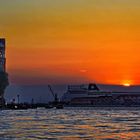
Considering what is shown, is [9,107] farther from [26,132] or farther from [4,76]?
[26,132]

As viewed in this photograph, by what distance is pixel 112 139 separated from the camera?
50031 mm

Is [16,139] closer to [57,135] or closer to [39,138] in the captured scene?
[39,138]

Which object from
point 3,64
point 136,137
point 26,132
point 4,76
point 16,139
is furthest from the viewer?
point 3,64

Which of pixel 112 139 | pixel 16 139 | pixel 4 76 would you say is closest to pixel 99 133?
pixel 112 139

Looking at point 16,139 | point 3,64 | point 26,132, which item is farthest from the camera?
point 3,64

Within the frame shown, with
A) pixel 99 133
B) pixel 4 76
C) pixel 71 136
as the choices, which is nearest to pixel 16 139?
pixel 71 136

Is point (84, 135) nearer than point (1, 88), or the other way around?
point (84, 135)

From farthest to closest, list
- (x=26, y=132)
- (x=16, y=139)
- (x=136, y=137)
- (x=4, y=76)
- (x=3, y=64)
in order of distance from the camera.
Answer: (x=3, y=64), (x=4, y=76), (x=26, y=132), (x=136, y=137), (x=16, y=139)

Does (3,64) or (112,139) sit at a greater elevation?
(3,64)

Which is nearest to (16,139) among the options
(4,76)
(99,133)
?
(99,133)

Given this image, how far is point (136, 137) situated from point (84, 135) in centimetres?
542

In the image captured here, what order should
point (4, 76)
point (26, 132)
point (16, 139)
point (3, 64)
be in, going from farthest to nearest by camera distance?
point (3, 64)
point (4, 76)
point (26, 132)
point (16, 139)

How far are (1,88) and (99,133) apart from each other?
129 m

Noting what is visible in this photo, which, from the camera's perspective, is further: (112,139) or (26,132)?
(26,132)
